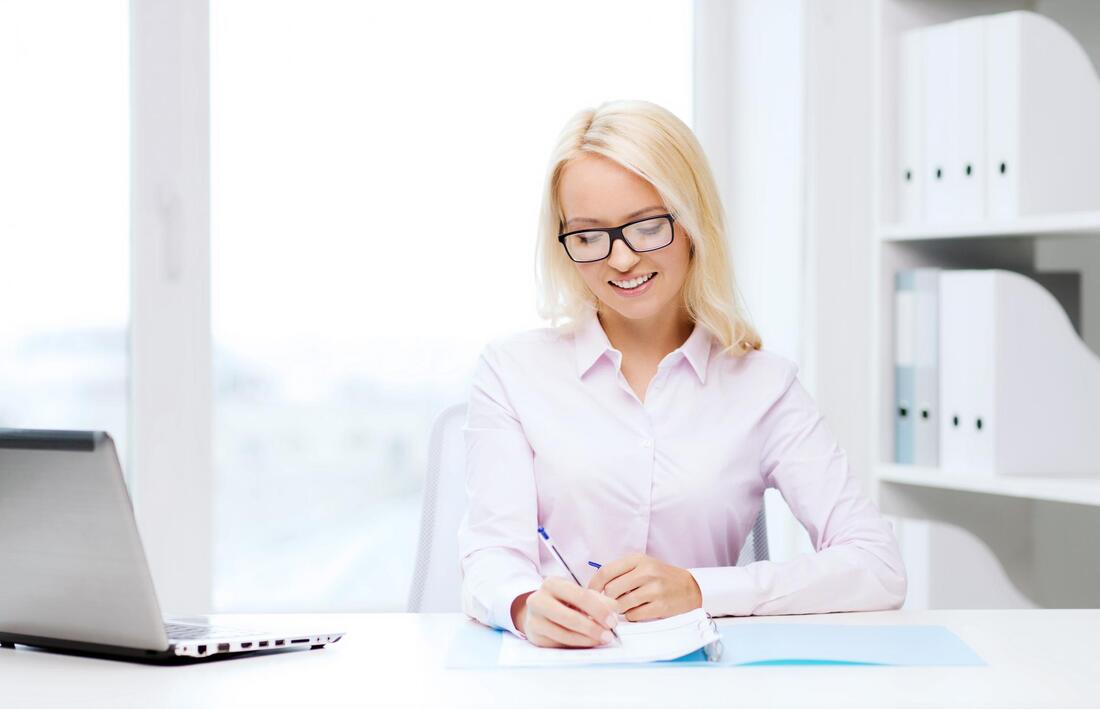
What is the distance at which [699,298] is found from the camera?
175 cm

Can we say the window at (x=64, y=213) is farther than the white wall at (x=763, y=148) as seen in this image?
No

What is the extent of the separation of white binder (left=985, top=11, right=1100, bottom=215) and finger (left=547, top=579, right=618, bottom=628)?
133 centimetres

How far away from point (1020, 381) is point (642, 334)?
80 cm

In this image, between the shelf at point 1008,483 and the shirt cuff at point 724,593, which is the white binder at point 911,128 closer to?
the shelf at point 1008,483

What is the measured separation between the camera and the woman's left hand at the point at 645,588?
1281 mm

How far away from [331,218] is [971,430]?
147 cm

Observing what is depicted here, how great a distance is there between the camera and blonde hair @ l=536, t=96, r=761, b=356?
1.61m

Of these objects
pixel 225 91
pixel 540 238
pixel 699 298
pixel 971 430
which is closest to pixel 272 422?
pixel 225 91

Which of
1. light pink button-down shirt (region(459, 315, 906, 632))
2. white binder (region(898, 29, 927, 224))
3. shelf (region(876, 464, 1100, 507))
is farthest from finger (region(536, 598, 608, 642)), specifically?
white binder (region(898, 29, 927, 224))

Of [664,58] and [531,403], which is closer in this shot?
[531,403]

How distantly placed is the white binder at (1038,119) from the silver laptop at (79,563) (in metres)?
1.56

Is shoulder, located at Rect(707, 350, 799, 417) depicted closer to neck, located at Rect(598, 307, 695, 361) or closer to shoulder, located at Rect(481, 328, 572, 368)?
neck, located at Rect(598, 307, 695, 361)

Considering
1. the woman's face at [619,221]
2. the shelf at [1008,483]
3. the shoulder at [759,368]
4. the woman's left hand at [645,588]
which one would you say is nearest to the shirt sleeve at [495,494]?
the woman's left hand at [645,588]

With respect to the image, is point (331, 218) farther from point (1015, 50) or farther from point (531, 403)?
point (1015, 50)
